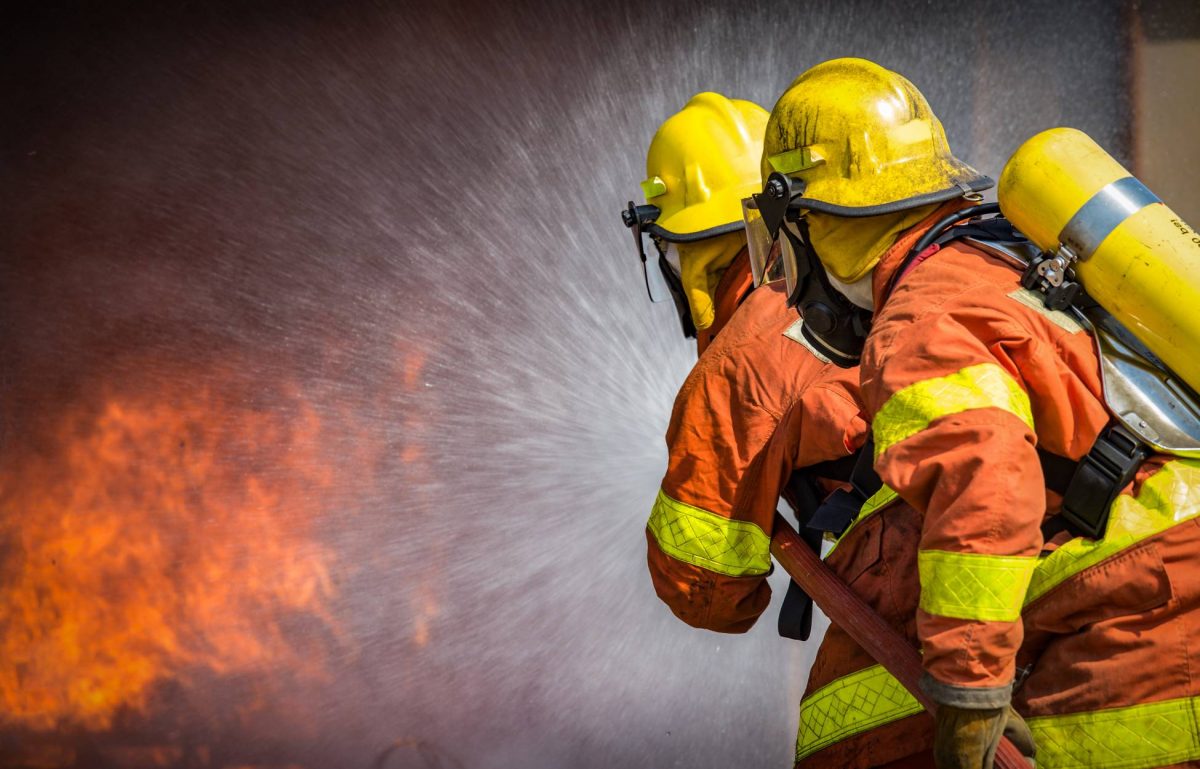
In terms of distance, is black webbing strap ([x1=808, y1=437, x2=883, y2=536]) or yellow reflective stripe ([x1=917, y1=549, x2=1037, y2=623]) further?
black webbing strap ([x1=808, y1=437, x2=883, y2=536])

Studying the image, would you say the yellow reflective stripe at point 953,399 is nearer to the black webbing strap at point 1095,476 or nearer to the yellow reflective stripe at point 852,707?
the black webbing strap at point 1095,476

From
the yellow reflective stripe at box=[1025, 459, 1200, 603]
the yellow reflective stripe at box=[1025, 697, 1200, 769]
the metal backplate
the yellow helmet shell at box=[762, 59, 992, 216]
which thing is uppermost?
the yellow helmet shell at box=[762, 59, 992, 216]

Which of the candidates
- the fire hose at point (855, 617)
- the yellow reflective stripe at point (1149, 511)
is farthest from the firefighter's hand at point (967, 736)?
the yellow reflective stripe at point (1149, 511)

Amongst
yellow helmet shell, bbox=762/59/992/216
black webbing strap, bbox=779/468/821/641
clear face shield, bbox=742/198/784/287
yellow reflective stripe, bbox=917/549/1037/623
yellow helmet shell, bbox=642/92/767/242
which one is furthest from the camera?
yellow helmet shell, bbox=642/92/767/242

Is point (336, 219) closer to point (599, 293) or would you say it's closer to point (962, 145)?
point (599, 293)

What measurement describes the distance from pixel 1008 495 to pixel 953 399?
16cm

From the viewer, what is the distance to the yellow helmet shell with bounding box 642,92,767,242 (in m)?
3.32

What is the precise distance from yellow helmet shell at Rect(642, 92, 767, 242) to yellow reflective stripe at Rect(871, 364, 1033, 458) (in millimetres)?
1474

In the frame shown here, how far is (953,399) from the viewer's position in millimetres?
1793

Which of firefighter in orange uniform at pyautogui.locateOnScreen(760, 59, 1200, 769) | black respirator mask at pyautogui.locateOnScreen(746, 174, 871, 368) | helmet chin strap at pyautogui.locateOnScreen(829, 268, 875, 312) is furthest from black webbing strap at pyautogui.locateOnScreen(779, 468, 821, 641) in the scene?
firefighter in orange uniform at pyautogui.locateOnScreen(760, 59, 1200, 769)

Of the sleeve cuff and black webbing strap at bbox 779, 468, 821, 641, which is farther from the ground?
the sleeve cuff

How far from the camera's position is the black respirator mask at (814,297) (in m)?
2.40

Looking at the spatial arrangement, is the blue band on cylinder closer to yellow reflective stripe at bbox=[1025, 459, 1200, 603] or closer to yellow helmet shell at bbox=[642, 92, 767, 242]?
yellow reflective stripe at bbox=[1025, 459, 1200, 603]

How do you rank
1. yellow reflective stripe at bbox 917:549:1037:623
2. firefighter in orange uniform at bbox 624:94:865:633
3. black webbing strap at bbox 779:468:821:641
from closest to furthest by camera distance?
yellow reflective stripe at bbox 917:549:1037:623
firefighter in orange uniform at bbox 624:94:865:633
black webbing strap at bbox 779:468:821:641
